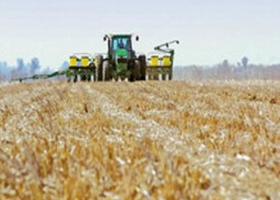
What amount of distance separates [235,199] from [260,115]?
366 centimetres

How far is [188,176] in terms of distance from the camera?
264 cm

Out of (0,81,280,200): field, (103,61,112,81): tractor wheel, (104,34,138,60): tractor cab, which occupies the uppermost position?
(104,34,138,60): tractor cab

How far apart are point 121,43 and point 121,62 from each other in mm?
856

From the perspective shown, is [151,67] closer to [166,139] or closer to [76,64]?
[76,64]

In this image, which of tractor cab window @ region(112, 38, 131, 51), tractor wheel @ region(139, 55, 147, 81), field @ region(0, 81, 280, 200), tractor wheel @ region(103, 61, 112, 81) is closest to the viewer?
field @ region(0, 81, 280, 200)

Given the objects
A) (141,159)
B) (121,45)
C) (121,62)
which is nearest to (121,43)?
(121,45)

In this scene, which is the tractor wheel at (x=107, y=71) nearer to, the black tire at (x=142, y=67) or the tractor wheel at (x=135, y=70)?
the tractor wheel at (x=135, y=70)

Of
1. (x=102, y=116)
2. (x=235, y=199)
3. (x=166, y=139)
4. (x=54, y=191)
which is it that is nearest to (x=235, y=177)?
(x=235, y=199)

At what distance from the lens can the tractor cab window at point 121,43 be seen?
22.7m

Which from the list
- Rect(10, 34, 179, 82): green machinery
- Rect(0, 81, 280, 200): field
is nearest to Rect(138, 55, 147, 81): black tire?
Rect(10, 34, 179, 82): green machinery

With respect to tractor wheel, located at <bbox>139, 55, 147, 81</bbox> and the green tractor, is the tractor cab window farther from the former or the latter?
tractor wheel, located at <bbox>139, 55, 147, 81</bbox>

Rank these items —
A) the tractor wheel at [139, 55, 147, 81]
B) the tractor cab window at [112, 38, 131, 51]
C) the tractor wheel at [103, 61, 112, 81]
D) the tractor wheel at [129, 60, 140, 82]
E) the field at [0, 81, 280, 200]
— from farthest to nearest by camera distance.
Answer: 1. the tractor wheel at [139, 55, 147, 81]
2. the tractor cab window at [112, 38, 131, 51]
3. the tractor wheel at [129, 60, 140, 82]
4. the tractor wheel at [103, 61, 112, 81]
5. the field at [0, 81, 280, 200]

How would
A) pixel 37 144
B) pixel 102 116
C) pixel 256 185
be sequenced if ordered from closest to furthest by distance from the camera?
pixel 256 185
pixel 37 144
pixel 102 116

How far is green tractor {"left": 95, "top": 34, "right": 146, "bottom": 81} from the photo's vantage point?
2247 cm
